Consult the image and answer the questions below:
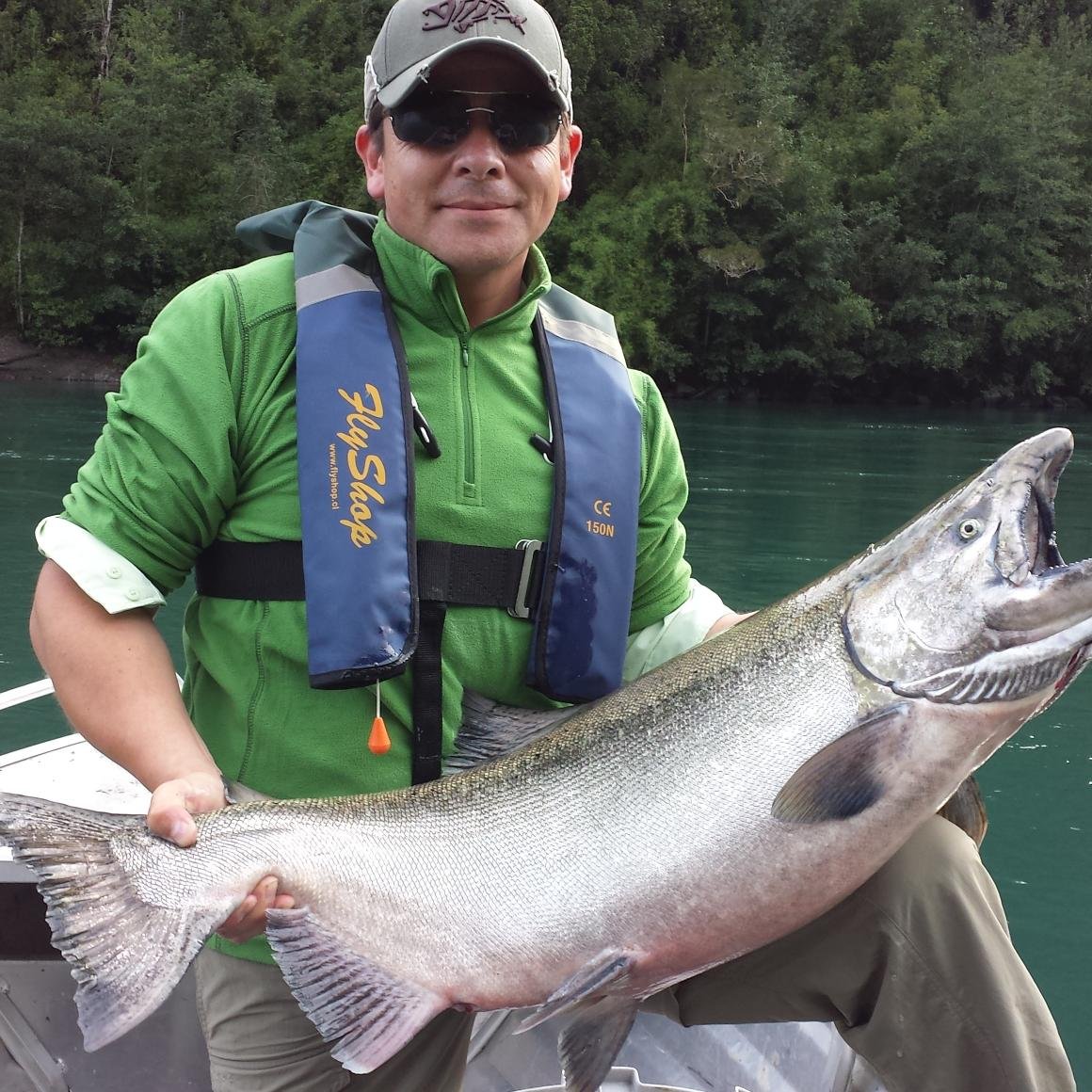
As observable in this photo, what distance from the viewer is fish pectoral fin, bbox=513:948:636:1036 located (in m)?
2.16

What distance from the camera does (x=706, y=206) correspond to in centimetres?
3647

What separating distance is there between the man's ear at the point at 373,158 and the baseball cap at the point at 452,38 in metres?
0.14

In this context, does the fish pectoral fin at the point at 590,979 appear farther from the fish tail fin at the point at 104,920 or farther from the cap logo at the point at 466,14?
the cap logo at the point at 466,14

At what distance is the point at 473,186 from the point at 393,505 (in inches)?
26.7

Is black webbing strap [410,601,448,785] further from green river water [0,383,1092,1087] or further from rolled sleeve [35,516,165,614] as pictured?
green river water [0,383,1092,1087]

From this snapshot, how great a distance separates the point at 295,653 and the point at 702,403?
32569mm

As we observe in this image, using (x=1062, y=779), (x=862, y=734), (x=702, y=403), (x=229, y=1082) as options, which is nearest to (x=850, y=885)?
(x=862, y=734)

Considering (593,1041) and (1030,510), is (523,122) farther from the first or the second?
(593,1041)

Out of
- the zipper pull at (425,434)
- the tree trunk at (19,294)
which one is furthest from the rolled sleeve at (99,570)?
the tree trunk at (19,294)

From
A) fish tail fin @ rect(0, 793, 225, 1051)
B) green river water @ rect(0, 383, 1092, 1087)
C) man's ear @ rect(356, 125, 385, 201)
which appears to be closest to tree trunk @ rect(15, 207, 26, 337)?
green river water @ rect(0, 383, 1092, 1087)

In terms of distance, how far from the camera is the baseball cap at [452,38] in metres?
2.50

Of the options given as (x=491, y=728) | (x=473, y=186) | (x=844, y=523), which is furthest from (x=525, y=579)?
(x=844, y=523)

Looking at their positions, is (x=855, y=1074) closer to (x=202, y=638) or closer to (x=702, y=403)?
(x=202, y=638)

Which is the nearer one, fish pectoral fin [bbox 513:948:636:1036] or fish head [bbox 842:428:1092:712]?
fish head [bbox 842:428:1092:712]
